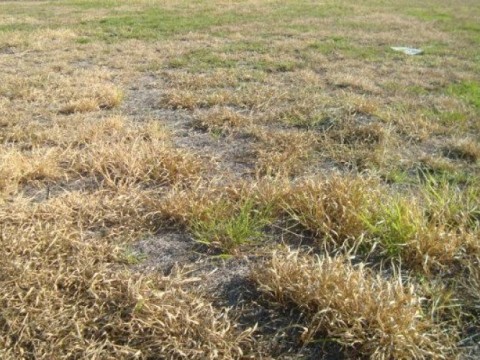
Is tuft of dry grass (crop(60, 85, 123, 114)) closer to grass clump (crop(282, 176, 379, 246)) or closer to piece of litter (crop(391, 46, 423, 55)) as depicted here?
grass clump (crop(282, 176, 379, 246))

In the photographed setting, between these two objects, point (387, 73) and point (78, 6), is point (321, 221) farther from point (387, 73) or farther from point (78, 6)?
point (78, 6)

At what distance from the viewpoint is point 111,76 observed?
25.3 ft

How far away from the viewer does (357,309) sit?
223cm

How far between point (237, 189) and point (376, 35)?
10.3 metres

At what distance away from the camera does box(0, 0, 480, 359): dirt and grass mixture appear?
2.23 metres

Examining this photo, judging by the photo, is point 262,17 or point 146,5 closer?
point 262,17

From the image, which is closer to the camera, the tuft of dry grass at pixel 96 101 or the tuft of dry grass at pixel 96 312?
the tuft of dry grass at pixel 96 312

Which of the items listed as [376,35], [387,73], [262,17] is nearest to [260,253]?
[387,73]

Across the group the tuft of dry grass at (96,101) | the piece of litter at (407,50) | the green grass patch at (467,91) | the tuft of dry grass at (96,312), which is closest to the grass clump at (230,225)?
the tuft of dry grass at (96,312)

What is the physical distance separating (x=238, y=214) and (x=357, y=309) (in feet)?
4.18

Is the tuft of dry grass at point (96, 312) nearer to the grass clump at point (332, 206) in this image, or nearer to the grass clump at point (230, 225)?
the grass clump at point (230, 225)

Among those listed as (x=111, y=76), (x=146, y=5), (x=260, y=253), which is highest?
(x=146, y=5)

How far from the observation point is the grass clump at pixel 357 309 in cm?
211

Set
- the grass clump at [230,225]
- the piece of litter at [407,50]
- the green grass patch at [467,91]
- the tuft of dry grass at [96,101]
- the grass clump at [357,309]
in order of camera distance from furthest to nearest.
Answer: the piece of litter at [407,50] → the green grass patch at [467,91] → the tuft of dry grass at [96,101] → the grass clump at [230,225] → the grass clump at [357,309]
